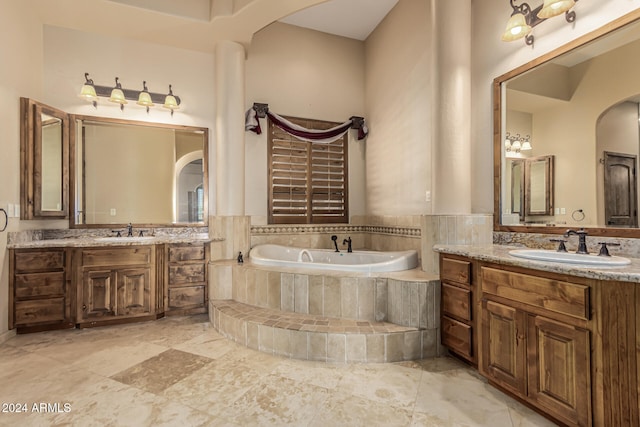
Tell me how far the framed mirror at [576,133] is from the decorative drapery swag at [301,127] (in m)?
2.08

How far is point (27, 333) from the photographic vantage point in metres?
2.87

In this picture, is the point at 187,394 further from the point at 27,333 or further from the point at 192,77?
the point at 192,77

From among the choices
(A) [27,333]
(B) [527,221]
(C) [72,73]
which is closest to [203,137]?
(C) [72,73]

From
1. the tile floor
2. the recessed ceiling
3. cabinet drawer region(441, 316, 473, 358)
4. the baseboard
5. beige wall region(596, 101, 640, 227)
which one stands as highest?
the recessed ceiling

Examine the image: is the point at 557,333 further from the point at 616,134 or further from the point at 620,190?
the point at 616,134

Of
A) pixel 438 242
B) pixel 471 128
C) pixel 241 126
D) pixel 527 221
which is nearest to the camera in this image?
pixel 527 221

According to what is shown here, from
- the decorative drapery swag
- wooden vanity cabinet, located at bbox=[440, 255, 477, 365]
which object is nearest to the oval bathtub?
wooden vanity cabinet, located at bbox=[440, 255, 477, 365]

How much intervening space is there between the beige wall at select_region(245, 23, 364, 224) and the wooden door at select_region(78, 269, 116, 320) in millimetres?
1620

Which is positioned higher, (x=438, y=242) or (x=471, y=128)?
(x=471, y=128)

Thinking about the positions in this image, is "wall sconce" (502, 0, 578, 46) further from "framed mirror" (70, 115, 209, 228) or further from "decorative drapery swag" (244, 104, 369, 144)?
"framed mirror" (70, 115, 209, 228)

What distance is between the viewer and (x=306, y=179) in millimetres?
4277

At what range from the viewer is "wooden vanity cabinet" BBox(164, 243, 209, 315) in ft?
10.8

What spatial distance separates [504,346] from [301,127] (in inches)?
129

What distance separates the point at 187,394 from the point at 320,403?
782 millimetres
